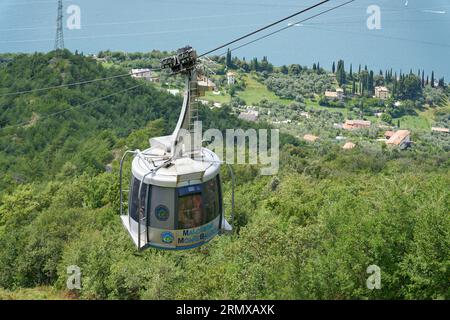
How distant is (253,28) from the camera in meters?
58.7

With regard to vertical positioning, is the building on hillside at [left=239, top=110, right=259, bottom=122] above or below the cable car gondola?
below

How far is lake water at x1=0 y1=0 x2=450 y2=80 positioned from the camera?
5791 cm

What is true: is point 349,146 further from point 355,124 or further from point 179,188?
point 179,188

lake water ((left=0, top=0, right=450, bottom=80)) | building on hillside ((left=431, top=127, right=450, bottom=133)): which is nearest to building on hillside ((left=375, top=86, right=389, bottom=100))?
lake water ((left=0, top=0, right=450, bottom=80))

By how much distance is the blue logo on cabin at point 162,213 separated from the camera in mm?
6555

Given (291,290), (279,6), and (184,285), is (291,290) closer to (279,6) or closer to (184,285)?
(184,285)

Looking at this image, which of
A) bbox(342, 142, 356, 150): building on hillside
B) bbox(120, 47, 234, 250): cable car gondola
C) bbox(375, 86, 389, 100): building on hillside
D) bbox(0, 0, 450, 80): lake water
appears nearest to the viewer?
bbox(120, 47, 234, 250): cable car gondola

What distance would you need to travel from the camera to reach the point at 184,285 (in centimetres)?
1152

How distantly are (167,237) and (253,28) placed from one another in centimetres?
5457

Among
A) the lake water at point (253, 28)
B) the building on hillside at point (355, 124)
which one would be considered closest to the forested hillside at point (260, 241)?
the building on hillside at point (355, 124)

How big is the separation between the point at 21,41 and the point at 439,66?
153 feet
